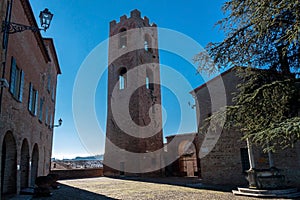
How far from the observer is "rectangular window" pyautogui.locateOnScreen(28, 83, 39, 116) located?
1023cm

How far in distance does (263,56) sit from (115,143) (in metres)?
17.6

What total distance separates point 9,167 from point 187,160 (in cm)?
1528

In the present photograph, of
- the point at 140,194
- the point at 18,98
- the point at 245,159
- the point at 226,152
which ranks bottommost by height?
the point at 140,194

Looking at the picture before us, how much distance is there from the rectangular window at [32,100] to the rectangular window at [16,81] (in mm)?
1489

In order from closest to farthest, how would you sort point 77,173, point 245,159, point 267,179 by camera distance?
point 267,179 → point 245,159 → point 77,173

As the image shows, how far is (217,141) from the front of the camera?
13289 mm

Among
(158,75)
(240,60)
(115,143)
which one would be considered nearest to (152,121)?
(115,143)

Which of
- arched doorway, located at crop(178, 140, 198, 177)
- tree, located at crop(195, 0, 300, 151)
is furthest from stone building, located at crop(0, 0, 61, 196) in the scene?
arched doorway, located at crop(178, 140, 198, 177)

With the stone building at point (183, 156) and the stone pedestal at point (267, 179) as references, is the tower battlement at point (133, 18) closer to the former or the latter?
the stone building at point (183, 156)

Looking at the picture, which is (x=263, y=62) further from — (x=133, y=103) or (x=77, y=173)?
(x=77, y=173)

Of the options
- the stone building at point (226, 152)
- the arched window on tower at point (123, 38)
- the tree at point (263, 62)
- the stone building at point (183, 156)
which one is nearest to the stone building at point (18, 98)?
the tree at point (263, 62)

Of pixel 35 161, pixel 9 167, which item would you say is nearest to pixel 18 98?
pixel 9 167

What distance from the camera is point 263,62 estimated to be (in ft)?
Result: 22.0

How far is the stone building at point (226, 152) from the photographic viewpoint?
11180mm
